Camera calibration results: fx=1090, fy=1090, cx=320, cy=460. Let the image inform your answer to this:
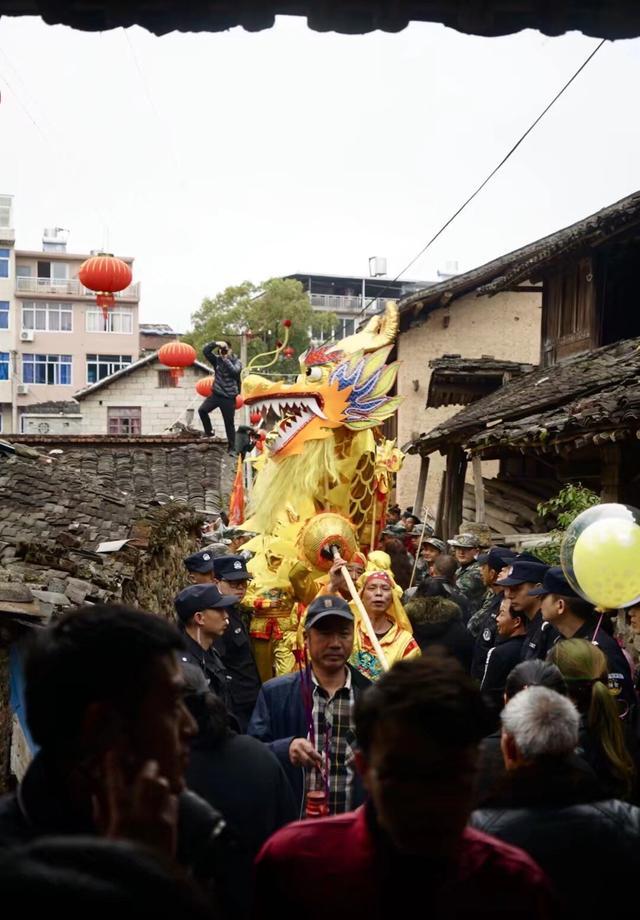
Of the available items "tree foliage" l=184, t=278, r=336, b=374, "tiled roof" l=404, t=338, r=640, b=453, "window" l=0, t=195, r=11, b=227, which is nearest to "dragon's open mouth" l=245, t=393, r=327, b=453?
"tiled roof" l=404, t=338, r=640, b=453

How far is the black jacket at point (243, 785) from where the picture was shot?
314cm

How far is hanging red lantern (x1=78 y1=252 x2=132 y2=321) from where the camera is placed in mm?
15352

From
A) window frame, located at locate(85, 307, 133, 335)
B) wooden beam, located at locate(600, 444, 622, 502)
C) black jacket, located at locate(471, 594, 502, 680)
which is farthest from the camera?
window frame, located at locate(85, 307, 133, 335)

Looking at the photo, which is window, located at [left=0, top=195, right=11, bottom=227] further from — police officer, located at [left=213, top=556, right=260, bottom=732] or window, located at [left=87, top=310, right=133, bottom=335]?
police officer, located at [left=213, top=556, right=260, bottom=732]

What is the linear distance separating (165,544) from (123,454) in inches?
278

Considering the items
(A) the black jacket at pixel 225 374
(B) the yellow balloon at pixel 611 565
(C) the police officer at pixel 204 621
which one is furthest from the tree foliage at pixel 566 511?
(A) the black jacket at pixel 225 374

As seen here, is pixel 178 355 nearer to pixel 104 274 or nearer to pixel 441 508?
pixel 441 508

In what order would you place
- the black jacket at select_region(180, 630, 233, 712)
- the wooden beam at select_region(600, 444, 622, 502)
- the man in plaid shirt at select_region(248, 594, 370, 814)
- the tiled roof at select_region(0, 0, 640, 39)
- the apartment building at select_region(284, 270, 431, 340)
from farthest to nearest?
the apartment building at select_region(284, 270, 431, 340)
the wooden beam at select_region(600, 444, 622, 502)
the black jacket at select_region(180, 630, 233, 712)
the man in plaid shirt at select_region(248, 594, 370, 814)
the tiled roof at select_region(0, 0, 640, 39)

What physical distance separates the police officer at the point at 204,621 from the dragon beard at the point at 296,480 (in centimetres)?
371

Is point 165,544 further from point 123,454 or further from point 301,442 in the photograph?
point 123,454

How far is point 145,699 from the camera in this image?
7.16 feet

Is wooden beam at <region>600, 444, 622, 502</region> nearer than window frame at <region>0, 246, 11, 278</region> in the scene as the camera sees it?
Yes

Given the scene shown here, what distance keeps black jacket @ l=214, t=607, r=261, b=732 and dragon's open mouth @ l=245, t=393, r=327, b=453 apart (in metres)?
2.93

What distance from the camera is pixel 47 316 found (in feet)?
164
